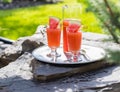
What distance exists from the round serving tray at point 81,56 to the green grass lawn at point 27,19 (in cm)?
262

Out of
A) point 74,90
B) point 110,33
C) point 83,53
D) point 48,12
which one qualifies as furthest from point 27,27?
point 110,33

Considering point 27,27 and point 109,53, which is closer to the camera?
point 109,53

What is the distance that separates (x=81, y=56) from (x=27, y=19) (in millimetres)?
3911

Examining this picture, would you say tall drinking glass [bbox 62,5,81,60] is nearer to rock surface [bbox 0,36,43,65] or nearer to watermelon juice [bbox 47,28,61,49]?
A: watermelon juice [bbox 47,28,61,49]

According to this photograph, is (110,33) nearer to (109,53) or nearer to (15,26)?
(109,53)

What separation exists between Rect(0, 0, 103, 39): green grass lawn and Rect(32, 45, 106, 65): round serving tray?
2.62m

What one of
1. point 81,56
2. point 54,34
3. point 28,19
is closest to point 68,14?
point 54,34

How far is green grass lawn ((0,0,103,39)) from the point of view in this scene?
5.84 m

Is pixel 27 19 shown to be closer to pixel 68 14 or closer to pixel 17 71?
pixel 68 14

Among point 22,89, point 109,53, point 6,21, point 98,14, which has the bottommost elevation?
point 6,21

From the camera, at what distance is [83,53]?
276cm

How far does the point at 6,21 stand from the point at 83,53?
12.8 ft

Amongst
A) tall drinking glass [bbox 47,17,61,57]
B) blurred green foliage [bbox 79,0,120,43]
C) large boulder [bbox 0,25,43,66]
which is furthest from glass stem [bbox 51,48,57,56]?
blurred green foliage [bbox 79,0,120,43]

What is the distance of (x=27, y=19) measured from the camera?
6.52 meters
